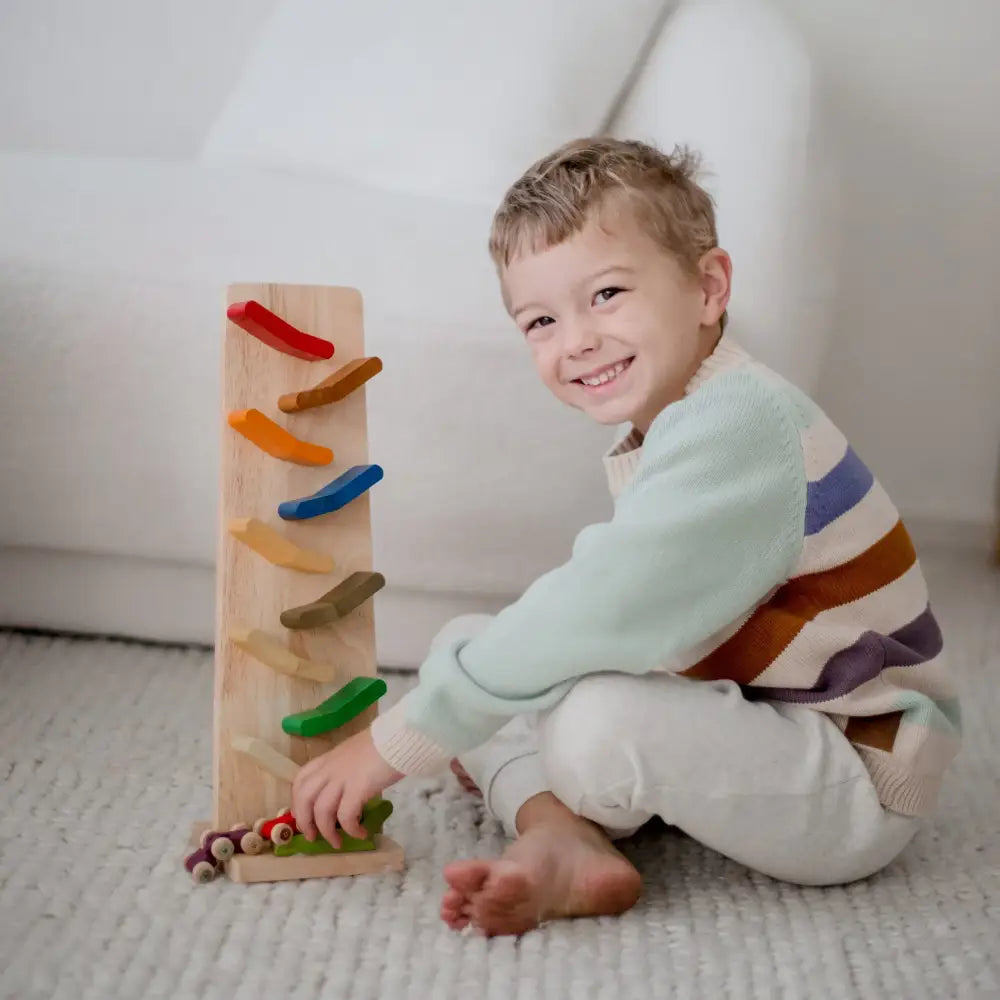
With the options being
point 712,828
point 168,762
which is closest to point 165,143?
point 168,762

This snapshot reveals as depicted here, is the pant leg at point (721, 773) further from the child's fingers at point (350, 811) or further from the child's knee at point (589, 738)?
the child's fingers at point (350, 811)

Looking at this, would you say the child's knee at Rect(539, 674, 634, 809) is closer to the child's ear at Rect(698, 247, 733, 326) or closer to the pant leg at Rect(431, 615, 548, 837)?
the pant leg at Rect(431, 615, 548, 837)

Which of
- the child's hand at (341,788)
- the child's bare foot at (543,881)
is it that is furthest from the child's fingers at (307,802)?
the child's bare foot at (543,881)

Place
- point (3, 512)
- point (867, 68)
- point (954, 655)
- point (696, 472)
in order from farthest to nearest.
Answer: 1. point (867, 68)
2. point (954, 655)
3. point (3, 512)
4. point (696, 472)

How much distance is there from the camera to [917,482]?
1.74m

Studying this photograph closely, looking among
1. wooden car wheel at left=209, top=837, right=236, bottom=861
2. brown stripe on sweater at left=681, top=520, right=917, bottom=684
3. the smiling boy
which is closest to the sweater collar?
the smiling boy

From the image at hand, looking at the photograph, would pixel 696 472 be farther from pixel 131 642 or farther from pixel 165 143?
pixel 165 143

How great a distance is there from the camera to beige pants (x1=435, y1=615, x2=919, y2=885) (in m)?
0.74

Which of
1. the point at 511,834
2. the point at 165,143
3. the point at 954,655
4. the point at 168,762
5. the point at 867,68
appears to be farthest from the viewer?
the point at 165,143

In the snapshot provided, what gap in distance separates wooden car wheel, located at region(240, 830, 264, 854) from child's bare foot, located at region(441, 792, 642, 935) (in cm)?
14

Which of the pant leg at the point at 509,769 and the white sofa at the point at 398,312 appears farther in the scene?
the white sofa at the point at 398,312

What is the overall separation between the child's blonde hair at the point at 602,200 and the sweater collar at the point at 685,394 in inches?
2.5

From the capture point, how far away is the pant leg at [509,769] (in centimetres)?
84

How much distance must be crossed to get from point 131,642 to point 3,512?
0.18 m
